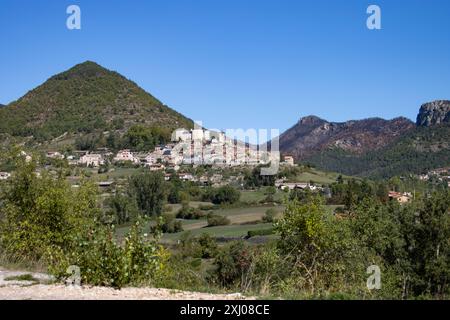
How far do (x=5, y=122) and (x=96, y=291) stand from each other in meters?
114

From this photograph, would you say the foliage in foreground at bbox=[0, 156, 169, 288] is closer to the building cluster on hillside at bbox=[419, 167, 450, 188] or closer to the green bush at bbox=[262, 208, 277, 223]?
the green bush at bbox=[262, 208, 277, 223]

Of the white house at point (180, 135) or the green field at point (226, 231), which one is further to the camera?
the white house at point (180, 135)

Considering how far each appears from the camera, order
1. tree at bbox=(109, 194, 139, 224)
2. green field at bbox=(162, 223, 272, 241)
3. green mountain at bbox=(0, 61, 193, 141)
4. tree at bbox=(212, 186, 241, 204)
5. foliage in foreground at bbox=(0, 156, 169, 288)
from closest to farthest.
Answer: foliage in foreground at bbox=(0, 156, 169, 288) < green field at bbox=(162, 223, 272, 241) < tree at bbox=(109, 194, 139, 224) < tree at bbox=(212, 186, 241, 204) < green mountain at bbox=(0, 61, 193, 141)

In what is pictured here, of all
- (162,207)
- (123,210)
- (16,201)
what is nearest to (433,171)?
(162,207)

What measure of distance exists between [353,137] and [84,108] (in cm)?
9345

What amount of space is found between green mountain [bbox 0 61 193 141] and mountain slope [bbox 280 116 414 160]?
5192 centimetres

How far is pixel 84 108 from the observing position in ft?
399

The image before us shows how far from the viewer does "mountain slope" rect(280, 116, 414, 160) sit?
164250mm

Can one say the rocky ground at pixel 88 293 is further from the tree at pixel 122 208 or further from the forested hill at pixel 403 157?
the forested hill at pixel 403 157

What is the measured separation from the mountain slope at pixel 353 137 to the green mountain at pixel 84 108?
2044 inches

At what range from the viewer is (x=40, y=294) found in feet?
23.6

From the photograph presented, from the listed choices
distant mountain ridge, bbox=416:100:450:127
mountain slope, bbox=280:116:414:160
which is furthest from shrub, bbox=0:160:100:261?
distant mountain ridge, bbox=416:100:450:127

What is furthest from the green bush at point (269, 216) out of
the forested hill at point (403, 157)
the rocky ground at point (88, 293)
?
the forested hill at point (403, 157)

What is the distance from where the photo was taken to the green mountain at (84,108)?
A: 369 feet
